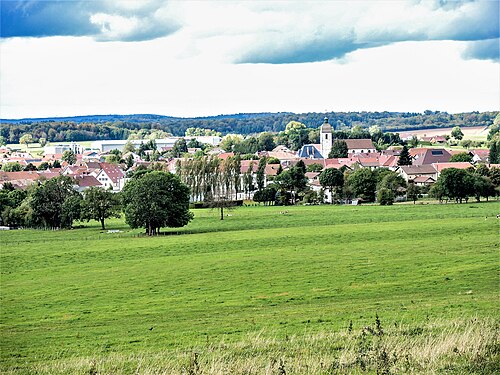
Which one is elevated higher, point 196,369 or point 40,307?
point 196,369

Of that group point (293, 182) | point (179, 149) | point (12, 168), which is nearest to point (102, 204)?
point (293, 182)

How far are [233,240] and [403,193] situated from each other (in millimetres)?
42502

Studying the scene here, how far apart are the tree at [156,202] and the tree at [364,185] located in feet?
106

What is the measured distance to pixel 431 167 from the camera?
112 meters

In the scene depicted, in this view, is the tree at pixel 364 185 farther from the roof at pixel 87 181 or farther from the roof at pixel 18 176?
the roof at pixel 18 176

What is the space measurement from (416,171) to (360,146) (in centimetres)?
5642

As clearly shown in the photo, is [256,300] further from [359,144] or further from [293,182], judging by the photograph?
[359,144]

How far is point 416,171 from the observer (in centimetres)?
11012

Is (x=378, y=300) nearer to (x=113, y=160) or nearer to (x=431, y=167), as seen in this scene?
(x=431, y=167)

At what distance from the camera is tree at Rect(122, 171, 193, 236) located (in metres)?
59.2

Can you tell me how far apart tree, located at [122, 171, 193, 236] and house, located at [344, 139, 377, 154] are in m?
106

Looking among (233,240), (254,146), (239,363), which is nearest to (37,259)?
(233,240)

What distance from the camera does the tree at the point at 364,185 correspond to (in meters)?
88.7

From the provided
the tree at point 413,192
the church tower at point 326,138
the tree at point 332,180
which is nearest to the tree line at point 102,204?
the tree at point 332,180
